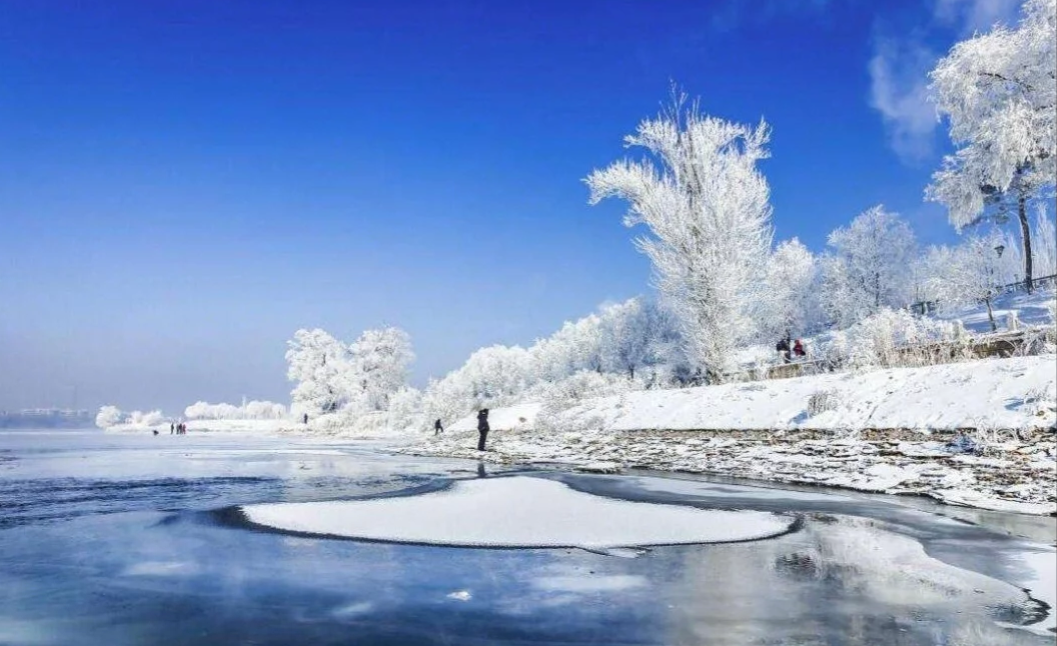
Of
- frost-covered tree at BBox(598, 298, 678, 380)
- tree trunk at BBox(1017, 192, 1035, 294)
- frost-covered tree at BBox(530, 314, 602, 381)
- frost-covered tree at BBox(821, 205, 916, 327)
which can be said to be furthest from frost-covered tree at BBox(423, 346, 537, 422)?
tree trunk at BBox(1017, 192, 1035, 294)

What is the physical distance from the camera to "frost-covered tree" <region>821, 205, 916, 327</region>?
47.9 meters

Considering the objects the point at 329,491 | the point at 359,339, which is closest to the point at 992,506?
the point at 329,491

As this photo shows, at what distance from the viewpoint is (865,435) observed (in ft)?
42.1

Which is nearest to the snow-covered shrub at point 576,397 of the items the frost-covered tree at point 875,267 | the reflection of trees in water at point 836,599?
the reflection of trees in water at point 836,599

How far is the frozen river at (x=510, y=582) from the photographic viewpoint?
10.4ft

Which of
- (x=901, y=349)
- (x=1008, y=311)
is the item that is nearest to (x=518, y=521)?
(x=901, y=349)

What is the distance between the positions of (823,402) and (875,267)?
38353 millimetres

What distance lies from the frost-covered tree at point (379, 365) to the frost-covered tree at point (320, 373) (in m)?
1.10

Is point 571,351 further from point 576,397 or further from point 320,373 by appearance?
point 576,397

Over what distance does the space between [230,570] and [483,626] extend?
2.16m

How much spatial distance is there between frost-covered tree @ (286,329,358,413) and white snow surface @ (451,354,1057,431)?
53.1 meters

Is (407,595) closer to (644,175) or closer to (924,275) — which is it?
(644,175)

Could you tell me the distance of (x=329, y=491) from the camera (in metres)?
9.71

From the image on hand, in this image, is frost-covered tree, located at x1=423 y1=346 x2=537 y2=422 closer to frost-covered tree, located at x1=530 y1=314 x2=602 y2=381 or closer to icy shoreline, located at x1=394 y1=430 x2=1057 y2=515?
frost-covered tree, located at x1=530 y1=314 x2=602 y2=381
